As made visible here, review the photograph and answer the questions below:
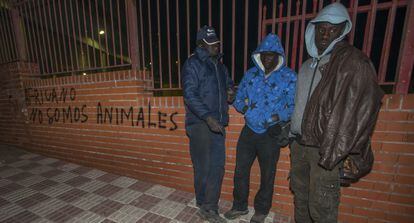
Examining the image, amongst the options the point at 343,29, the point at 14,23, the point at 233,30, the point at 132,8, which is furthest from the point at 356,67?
the point at 14,23

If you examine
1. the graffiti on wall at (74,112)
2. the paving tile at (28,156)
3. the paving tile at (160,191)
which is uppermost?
the graffiti on wall at (74,112)

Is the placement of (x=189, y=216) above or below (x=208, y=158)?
below

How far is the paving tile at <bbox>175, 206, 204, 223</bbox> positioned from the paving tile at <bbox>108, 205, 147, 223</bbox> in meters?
0.44

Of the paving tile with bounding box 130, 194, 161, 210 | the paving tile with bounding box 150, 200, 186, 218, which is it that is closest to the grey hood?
the paving tile with bounding box 150, 200, 186, 218

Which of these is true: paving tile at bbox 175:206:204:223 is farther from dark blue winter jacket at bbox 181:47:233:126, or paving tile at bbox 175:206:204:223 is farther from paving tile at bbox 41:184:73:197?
paving tile at bbox 41:184:73:197

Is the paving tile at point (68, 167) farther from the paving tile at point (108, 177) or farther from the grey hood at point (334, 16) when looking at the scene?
the grey hood at point (334, 16)

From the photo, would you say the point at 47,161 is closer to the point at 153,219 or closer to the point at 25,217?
the point at 25,217

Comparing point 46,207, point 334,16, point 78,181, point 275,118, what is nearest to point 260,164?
point 275,118

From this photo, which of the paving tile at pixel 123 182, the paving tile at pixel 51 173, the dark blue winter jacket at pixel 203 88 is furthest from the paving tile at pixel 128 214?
the paving tile at pixel 51 173

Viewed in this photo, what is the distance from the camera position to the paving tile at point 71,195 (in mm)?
2725

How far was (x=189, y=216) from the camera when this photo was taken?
2396 millimetres

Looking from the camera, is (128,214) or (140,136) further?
(140,136)

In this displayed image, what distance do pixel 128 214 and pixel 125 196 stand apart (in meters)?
0.42

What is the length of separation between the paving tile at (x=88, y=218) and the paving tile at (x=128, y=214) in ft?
0.38
